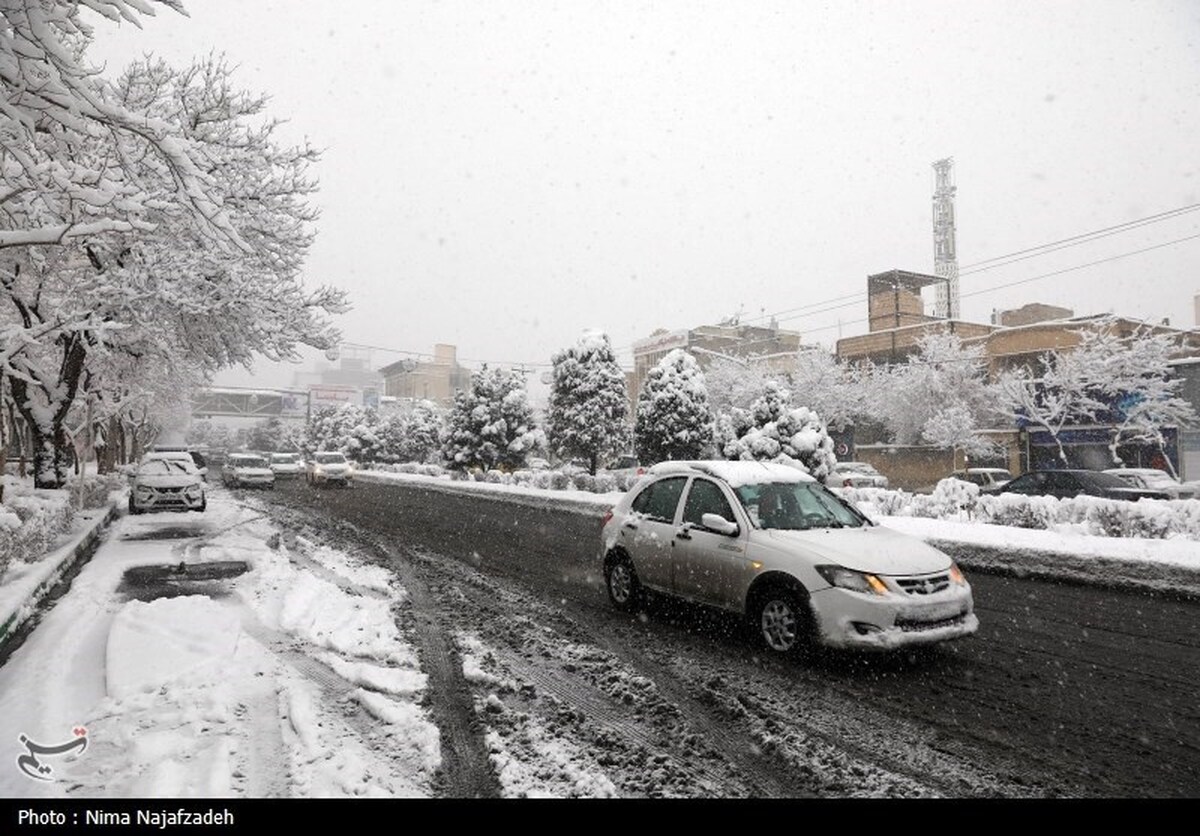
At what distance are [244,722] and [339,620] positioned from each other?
279 cm

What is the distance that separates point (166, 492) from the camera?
60.2 ft

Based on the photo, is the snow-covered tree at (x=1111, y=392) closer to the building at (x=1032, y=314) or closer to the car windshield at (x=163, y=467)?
the building at (x=1032, y=314)

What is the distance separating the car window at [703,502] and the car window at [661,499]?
0.17m

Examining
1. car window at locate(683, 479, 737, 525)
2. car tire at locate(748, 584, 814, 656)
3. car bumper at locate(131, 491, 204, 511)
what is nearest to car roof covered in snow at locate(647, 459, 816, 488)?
car window at locate(683, 479, 737, 525)

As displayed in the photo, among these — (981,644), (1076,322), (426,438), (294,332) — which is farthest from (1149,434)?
(426,438)

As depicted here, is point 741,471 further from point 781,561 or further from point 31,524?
point 31,524

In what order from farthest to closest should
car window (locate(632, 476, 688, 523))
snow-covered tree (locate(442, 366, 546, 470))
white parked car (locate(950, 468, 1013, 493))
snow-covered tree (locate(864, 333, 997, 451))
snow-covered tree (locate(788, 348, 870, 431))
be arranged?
snow-covered tree (locate(788, 348, 870, 431)) → snow-covered tree (locate(864, 333, 997, 451)) → snow-covered tree (locate(442, 366, 546, 470)) → white parked car (locate(950, 468, 1013, 493)) → car window (locate(632, 476, 688, 523))

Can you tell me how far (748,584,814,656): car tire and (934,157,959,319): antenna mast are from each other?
81.3m

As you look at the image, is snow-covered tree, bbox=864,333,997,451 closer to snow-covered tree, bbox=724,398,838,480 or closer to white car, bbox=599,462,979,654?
snow-covered tree, bbox=724,398,838,480

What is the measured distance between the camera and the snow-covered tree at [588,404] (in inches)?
1225

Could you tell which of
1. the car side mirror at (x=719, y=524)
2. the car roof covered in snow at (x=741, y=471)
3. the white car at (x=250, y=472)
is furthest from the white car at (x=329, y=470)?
the car side mirror at (x=719, y=524)

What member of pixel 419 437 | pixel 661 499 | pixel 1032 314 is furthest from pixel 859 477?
pixel 1032 314

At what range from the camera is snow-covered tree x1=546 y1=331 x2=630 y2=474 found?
102ft

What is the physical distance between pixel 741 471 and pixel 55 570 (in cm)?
913
